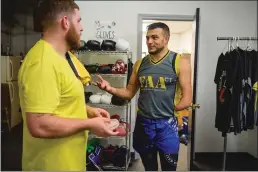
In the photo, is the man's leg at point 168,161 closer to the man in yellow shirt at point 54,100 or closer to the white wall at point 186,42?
the man in yellow shirt at point 54,100

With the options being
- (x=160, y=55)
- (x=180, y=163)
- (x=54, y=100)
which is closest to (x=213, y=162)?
(x=180, y=163)

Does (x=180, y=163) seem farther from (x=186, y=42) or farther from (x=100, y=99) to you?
(x=186, y=42)

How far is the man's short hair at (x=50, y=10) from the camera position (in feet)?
1.77

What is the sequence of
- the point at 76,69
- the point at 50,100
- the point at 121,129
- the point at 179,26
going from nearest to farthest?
the point at 50,100
the point at 76,69
the point at 121,129
the point at 179,26

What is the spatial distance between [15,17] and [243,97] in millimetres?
1413

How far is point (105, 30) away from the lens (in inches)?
70.2

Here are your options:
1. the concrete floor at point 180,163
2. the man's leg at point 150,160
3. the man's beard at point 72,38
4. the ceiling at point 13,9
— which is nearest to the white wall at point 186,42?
the concrete floor at point 180,163

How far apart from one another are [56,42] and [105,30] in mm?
1274

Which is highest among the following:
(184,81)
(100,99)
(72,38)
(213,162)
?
(72,38)

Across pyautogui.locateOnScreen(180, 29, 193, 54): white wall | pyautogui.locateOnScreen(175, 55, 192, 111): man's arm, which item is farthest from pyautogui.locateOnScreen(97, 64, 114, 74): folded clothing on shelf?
pyautogui.locateOnScreen(175, 55, 192, 111): man's arm

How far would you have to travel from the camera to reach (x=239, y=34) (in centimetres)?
164

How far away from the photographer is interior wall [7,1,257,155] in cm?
164

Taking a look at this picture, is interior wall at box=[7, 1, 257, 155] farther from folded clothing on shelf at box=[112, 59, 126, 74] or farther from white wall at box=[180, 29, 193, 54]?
folded clothing on shelf at box=[112, 59, 126, 74]

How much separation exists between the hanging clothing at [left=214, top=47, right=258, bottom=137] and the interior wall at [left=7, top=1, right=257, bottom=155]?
184 millimetres
